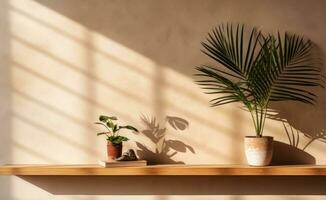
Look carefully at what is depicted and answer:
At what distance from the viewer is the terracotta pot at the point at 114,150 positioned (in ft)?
8.89

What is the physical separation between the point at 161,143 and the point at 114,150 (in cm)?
35

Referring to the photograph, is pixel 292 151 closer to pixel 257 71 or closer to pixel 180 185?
pixel 257 71

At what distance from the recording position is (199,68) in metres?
2.86

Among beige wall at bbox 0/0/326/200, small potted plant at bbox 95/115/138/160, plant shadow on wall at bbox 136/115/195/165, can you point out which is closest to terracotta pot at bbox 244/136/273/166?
beige wall at bbox 0/0/326/200

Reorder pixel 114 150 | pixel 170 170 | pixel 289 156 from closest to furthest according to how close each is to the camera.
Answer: pixel 170 170, pixel 114 150, pixel 289 156

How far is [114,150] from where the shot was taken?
271 centimetres

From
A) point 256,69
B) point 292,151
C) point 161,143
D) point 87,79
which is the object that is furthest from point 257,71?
point 87,79

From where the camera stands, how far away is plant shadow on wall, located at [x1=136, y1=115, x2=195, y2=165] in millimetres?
2861

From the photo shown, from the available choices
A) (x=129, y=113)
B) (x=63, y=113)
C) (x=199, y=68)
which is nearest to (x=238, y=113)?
(x=199, y=68)

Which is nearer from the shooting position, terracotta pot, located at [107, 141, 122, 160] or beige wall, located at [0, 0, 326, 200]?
terracotta pot, located at [107, 141, 122, 160]

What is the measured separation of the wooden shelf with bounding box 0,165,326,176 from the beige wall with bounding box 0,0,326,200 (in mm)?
232

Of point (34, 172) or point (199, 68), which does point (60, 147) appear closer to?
point (34, 172)

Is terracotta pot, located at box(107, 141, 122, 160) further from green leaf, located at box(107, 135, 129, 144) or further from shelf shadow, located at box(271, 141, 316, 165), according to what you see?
shelf shadow, located at box(271, 141, 316, 165)

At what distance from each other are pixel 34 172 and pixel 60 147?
0.29m
